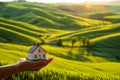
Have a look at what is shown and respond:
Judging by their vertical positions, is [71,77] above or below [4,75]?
Answer: below

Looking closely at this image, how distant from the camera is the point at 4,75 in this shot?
761 centimetres

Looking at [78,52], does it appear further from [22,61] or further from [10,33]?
[22,61]

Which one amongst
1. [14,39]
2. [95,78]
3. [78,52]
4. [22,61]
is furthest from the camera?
[14,39]

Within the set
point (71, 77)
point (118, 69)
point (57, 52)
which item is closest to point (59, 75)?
point (71, 77)

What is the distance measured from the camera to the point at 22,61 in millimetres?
8344

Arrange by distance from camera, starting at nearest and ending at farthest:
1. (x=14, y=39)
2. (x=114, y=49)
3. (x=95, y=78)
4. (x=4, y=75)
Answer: (x=4, y=75) → (x=95, y=78) → (x=114, y=49) → (x=14, y=39)

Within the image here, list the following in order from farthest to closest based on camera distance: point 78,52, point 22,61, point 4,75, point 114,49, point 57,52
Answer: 1. point 114,49
2. point 78,52
3. point 57,52
4. point 22,61
5. point 4,75

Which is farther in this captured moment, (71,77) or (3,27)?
(3,27)

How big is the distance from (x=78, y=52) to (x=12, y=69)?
138852 millimetres

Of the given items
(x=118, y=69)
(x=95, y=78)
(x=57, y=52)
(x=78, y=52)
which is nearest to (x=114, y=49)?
(x=78, y=52)

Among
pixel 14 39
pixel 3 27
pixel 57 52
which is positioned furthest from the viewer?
pixel 3 27

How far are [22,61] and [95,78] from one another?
61.0 m

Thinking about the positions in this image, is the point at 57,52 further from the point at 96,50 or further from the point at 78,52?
the point at 96,50

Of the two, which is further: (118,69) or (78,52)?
(78,52)
